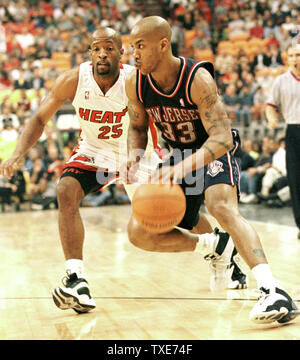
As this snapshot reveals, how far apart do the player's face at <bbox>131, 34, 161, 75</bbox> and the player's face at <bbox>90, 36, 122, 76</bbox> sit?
2.55 ft

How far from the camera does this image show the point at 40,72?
44.4 ft

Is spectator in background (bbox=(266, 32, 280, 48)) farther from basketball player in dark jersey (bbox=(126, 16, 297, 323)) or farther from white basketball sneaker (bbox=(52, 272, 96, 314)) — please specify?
white basketball sneaker (bbox=(52, 272, 96, 314))

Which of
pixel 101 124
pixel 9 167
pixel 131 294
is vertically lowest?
pixel 131 294

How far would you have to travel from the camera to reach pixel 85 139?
444 centimetres

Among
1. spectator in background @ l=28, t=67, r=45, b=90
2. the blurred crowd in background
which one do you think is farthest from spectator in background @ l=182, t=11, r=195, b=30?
spectator in background @ l=28, t=67, r=45, b=90

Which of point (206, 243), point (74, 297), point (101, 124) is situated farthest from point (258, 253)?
point (101, 124)

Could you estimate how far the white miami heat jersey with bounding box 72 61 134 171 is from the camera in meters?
4.30

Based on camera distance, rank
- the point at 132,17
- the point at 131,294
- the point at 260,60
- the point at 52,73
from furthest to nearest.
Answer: the point at 132,17 < the point at 260,60 < the point at 52,73 < the point at 131,294

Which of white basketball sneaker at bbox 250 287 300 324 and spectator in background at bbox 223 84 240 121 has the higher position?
spectator in background at bbox 223 84 240 121

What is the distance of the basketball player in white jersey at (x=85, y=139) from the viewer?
3.90m

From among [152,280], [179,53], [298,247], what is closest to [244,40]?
[179,53]

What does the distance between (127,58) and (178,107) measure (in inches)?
423

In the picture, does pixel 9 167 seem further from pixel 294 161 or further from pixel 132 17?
pixel 132 17
